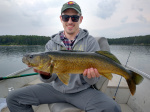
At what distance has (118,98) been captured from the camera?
4.35 meters

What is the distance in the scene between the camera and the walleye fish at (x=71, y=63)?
2.49 meters

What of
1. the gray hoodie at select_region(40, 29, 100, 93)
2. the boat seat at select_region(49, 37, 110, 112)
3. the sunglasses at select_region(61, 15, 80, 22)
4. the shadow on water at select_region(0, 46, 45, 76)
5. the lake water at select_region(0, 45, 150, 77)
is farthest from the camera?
the lake water at select_region(0, 45, 150, 77)

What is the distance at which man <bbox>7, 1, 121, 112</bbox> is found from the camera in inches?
97.8

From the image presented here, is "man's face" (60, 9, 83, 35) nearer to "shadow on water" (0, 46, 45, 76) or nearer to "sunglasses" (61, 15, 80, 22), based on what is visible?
"sunglasses" (61, 15, 80, 22)

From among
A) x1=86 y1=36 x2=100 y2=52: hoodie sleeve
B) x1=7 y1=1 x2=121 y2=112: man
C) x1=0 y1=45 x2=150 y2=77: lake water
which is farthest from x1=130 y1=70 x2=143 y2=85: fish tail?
x1=0 y1=45 x2=150 y2=77: lake water

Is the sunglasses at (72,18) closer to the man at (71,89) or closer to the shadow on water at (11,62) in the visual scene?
the man at (71,89)

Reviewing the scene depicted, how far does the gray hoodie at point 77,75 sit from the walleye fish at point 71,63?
41 centimetres

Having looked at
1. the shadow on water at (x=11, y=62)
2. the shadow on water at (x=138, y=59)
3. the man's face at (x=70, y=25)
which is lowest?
the shadow on water at (x=11, y=62)

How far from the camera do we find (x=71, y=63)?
2.50 metres

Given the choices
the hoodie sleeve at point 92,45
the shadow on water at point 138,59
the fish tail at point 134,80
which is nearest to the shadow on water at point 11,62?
the hoodie sleeve at point 92,45

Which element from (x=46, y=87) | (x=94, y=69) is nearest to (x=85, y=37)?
(x=94, y=69)

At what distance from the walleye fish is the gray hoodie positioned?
407mm

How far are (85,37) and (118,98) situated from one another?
8.95 feet

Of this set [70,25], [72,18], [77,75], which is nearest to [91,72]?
[77,75]
